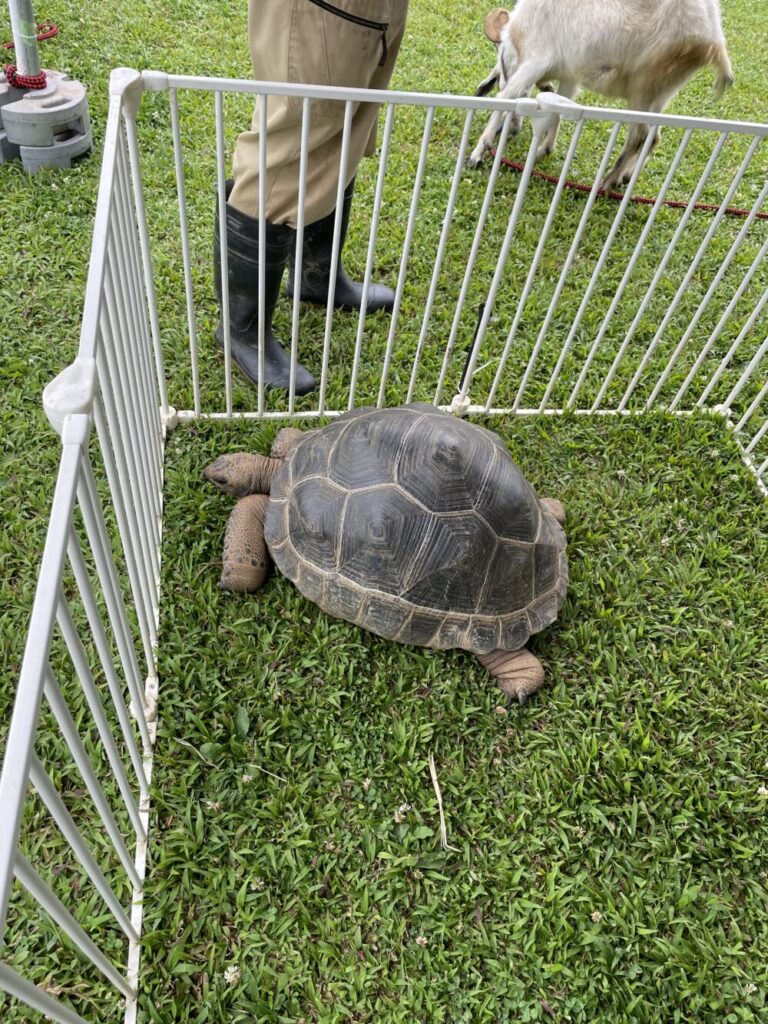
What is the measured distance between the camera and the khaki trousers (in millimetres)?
2287

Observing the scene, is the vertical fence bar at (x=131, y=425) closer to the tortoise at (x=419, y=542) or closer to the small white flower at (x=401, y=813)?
the tortoise at (x=419, y=542)

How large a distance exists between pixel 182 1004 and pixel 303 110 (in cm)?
245

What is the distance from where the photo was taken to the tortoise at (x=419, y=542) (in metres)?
2.16

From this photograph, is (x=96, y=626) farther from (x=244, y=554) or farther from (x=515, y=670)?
(x=515, y=670)

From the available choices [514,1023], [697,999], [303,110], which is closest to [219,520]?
[303,110]

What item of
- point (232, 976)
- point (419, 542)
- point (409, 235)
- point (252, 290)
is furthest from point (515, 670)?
point (252, 290)

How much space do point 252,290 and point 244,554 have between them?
1.19 metres

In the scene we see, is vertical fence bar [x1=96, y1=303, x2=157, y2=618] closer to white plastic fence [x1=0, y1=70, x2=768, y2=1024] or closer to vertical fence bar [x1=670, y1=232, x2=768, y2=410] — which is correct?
white plastic fence [x1=0, y1=70, x2=768, y2=1024]

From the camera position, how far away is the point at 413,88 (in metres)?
5.26

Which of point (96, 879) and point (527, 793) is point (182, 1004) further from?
point (527, 793)

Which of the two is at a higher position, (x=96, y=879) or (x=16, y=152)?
(x=96, y=879)

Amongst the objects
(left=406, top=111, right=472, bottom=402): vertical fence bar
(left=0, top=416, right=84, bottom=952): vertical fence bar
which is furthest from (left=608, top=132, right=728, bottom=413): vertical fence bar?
(left=0, top=416, right=84, bottom=952): vertical fence bar

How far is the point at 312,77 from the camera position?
2.41 m

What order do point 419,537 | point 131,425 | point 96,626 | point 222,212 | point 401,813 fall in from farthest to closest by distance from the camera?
point 222,212, point 419,537, point 401,813, point 131,425, point 96,626
